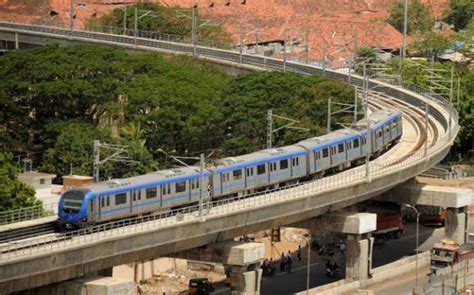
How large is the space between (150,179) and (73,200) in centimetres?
732

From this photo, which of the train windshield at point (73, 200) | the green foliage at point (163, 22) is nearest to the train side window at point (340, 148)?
the train windshield at point (73, 200)

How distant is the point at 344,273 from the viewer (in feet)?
351

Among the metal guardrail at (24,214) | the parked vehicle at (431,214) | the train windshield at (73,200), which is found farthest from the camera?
the parked vehicle at (431,214)

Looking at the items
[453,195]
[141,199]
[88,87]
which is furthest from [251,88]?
[141,199]

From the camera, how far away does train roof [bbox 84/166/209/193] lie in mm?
87369

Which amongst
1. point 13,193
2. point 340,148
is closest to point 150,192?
point 13,193

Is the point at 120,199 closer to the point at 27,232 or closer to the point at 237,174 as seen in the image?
the point at 27,232

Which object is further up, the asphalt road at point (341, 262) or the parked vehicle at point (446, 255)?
the parked vehicle at point (446, 255)

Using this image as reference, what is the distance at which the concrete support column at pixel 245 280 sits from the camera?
302ft

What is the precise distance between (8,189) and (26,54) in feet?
149

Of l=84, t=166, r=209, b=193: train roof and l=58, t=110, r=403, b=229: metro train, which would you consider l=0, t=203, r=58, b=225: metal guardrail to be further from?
l=58, t=110, r=403, b=229: metro train

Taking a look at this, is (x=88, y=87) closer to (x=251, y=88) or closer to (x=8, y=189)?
(x=251, y=88)

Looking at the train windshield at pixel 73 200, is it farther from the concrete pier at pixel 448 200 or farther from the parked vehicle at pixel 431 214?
the parked vehicle at pixel 431 214

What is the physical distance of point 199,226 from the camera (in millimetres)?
89062
